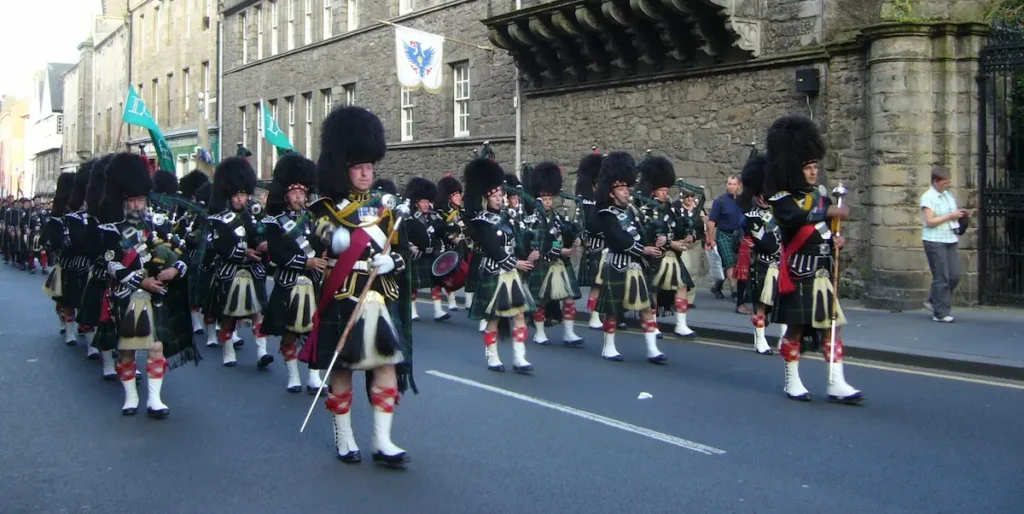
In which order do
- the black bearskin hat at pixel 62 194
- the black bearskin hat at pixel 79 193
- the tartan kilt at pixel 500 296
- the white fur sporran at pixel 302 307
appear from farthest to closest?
the black bearskin hat at pixel 62 194 < the black bearskin hat at pixel 79 193 < the tartan kilt at pixel 500 296 < the white fur sporran at pixel 302 307

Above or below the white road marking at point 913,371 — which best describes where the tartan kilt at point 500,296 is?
above

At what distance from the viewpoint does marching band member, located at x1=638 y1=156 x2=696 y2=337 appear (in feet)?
37.1

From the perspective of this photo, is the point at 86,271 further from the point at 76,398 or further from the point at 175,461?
the point at 175,461

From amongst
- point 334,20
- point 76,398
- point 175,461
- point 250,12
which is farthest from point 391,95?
point 175,461

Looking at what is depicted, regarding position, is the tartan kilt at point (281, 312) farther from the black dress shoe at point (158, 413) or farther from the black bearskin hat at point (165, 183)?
the black bearskin hat at point (165, 183)

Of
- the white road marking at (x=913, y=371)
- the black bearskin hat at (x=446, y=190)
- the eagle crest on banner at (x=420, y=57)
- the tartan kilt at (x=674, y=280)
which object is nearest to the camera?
the white road marking at (x=913, y=371)

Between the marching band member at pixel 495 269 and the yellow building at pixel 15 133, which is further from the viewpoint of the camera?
the yellow building at pixel 15 133

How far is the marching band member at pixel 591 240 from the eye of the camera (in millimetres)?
12477

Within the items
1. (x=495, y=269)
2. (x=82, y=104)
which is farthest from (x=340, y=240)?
(x=82, y=104)

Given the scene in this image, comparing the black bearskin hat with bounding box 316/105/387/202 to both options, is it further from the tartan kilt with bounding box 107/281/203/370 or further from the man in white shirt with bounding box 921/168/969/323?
the man in white shirt with bounding box 921/168/969/323

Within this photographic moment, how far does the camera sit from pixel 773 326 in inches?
518

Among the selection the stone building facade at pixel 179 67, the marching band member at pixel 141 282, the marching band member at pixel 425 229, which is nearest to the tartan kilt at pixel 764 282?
the marching band member at pixel 425 229

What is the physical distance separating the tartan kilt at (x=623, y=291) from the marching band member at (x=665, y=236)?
620 millimetres

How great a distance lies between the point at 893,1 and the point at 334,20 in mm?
21884
